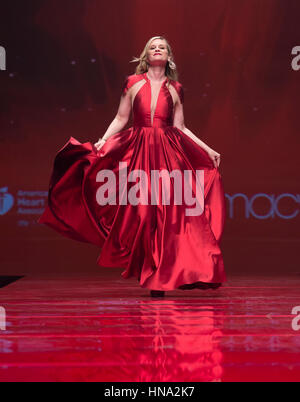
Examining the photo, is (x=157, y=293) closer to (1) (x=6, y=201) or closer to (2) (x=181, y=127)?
(2) (x=181, y=127)

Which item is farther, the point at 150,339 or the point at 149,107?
the point at 149,107

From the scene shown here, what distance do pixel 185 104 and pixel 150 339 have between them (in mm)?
3401

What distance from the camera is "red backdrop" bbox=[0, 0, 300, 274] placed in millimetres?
4633

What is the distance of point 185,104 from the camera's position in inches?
183

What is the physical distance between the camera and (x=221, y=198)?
2.80m

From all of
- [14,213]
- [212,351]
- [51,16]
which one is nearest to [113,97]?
[51,16]

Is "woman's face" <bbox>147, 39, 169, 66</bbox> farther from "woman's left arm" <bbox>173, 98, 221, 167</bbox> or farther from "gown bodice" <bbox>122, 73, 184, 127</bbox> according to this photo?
"woman's left arm" <bbox>173, 98, 221, 167</bbox>

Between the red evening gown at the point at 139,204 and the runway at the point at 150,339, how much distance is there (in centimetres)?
22

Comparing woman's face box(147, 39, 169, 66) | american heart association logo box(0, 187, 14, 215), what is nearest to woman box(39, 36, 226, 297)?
woman's face box(147, 39, 169, 66)

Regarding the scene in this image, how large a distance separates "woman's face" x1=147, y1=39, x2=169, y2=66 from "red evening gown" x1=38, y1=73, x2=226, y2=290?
83 mm

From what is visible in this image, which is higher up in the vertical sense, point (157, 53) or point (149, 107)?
point (157, 53)

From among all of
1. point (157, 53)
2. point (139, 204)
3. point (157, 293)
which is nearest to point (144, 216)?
point (139, 204)
